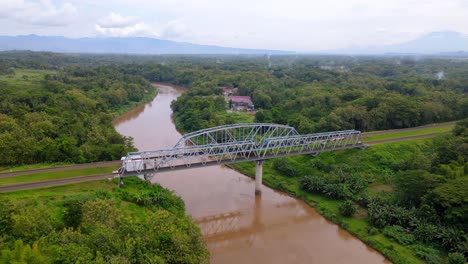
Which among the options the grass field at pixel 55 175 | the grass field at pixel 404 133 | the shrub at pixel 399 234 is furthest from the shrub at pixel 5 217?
the grass field at pixel 404 133

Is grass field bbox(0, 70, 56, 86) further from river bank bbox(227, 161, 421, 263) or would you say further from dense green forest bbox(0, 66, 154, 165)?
river bank bbox(227, 161, 421, 263)

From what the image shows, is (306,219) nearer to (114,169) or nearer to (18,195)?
(114,169)

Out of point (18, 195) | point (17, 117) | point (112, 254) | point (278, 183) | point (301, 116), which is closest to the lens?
point (112, 254)

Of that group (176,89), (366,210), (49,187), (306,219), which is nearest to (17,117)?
(49,187)

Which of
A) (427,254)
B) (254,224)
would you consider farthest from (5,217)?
(427,254)

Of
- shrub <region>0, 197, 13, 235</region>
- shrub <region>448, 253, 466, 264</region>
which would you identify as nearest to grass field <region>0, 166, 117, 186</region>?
shrub <region>0, 197, 13, 235</region>

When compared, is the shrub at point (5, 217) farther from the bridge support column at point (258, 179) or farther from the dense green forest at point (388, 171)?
the dense green forest at point (388, 171)
